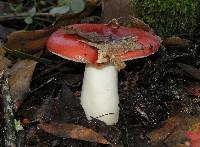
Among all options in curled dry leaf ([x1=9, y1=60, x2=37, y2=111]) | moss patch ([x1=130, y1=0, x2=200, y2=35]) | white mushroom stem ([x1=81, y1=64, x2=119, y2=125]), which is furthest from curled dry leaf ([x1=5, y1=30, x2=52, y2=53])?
moss patch ([x1=130, y1=0, x2=200, y2=35])

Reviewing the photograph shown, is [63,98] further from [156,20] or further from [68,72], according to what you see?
[156,20]

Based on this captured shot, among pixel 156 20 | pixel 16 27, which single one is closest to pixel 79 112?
pixel 156 20

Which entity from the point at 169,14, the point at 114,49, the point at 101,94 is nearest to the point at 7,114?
the point at 101,94

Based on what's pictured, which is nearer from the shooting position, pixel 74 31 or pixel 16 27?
pixel 74 31

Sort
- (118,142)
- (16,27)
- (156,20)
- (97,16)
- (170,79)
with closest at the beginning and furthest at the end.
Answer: (118,142) → (170,79) → (156,20) → (97,16) → (16,27)

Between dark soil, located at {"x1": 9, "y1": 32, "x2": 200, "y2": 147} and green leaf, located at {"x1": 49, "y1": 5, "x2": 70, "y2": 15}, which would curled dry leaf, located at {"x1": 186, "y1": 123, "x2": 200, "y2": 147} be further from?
green leaf, located at {"x1": 49, "y1": 5, "x2": 70, "y2": 15}

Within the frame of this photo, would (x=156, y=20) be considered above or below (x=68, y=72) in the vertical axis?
above
